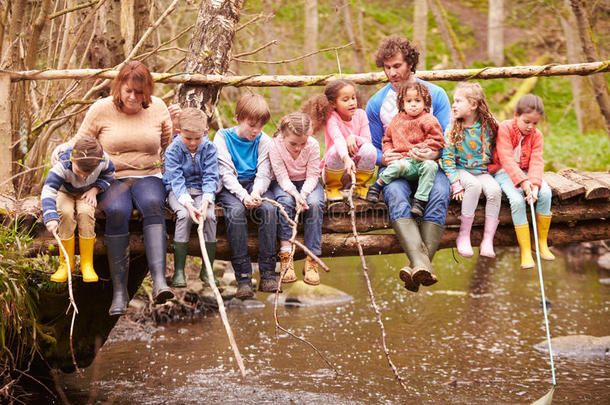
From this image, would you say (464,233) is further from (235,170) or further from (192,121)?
(192,121)

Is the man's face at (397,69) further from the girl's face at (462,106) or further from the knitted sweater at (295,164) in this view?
the knitted sweater at (295,164)

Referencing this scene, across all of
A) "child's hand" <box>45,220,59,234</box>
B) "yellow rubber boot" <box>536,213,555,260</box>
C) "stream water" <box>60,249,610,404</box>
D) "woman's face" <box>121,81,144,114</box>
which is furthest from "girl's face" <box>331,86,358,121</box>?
"stream water" <box>60,249,610,404</box>

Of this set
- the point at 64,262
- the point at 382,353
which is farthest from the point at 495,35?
the point at 64,262

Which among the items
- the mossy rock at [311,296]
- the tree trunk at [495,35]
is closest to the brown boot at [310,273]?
the mossy rock at [311,296]

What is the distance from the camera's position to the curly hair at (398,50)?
15.0 feet

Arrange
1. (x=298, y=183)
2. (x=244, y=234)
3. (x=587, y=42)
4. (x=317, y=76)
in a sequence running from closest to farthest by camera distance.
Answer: (x=244, y=234) → (x=298, y=183) → (x=317, y=76) → (x=587, y=42)

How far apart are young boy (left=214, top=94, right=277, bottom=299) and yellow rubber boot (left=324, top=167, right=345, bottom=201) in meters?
0.43

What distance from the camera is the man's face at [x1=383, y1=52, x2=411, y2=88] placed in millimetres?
4598

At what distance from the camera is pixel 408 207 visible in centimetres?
431

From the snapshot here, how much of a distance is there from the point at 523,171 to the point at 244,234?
72.3 inches

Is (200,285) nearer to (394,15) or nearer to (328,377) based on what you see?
(328,377)

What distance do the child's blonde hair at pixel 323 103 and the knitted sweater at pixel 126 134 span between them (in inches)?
36.9

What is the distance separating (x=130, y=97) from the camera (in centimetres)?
413

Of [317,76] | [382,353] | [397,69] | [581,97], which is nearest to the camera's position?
[397,69]
